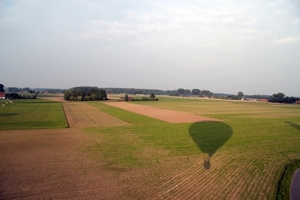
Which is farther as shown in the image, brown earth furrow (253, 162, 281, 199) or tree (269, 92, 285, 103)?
tree (269, 92, 285, 103)

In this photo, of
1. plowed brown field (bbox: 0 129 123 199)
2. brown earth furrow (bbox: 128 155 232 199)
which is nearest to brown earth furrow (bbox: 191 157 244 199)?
brown earth furrow (bbox: 128 155 232 199)

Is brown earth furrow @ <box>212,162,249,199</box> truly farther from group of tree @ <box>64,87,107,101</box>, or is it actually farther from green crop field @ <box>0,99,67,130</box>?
group of tree @ <box>64,87,107,101</box>

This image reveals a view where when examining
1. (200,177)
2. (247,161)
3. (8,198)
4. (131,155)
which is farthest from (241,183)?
(8,198)

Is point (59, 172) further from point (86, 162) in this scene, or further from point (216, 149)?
point (216, 149)

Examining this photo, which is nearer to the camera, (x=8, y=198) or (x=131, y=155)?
(x=8, y=198)

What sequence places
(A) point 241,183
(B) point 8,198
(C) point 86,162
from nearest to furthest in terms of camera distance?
1. (B) point 8,198
2. (A) point 241,183
3. (C) point 86,162

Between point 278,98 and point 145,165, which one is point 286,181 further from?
point 278,98

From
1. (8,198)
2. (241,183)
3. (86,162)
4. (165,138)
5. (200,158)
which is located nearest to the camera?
(8,198)

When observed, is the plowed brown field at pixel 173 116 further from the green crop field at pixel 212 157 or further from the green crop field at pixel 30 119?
the green crop field at pixel 30 119
